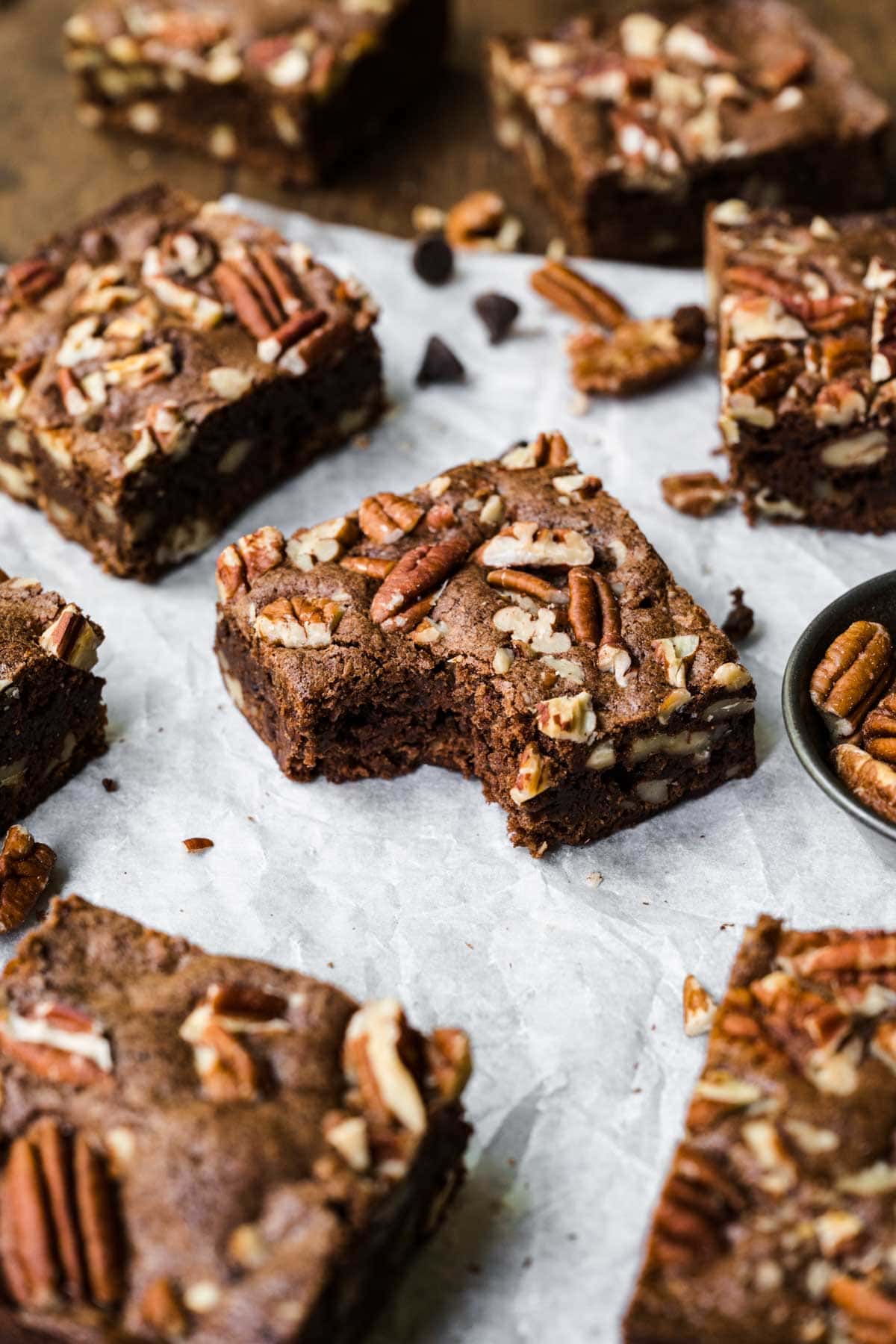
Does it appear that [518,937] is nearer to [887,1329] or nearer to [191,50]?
[887,1329]

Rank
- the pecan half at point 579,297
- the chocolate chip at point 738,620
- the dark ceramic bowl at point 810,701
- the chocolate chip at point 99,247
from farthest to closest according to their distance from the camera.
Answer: the pecan half at point 579,297
the chocolate chip at point 99,247
the chocolate chip at point 738,620
the dark ceramic bowl at point 810,701

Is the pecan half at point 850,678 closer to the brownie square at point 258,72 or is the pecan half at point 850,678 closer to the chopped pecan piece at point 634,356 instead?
the chopped pecan piece at point 634,356

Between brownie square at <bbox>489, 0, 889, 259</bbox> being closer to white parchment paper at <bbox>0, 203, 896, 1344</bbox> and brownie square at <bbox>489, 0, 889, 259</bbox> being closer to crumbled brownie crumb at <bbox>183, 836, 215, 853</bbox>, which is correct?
white parchment paper at <bbox>0, 203, 896, 1344</bbox>

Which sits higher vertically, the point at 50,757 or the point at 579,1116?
the point at 50,757

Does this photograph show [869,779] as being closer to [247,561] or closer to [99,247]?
[247,561]

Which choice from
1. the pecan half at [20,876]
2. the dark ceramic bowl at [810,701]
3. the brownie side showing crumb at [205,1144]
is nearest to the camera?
the brownie side showing crumb at [205,1144]

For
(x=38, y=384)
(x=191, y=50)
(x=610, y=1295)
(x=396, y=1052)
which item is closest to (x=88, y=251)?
(x=38, y=384)

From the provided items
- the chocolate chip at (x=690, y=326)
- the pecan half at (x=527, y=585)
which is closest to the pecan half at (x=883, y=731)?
the pecan half at (x=527, y=585)

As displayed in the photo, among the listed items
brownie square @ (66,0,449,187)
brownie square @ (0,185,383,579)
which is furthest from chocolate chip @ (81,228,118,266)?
brownie square @ (66,0,449,187)
